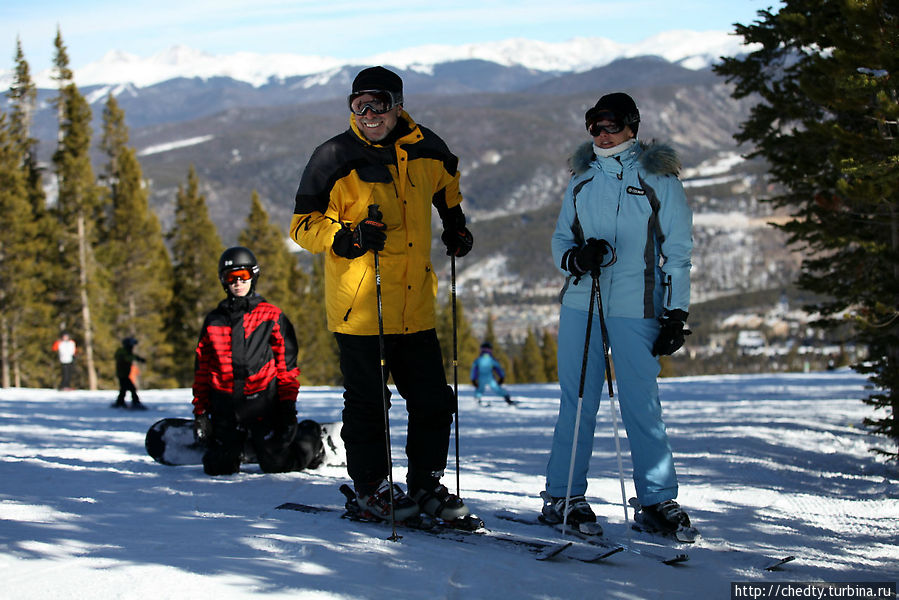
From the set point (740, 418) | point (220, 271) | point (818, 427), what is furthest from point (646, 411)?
point (740, 418)

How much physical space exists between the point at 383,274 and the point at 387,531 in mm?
1331

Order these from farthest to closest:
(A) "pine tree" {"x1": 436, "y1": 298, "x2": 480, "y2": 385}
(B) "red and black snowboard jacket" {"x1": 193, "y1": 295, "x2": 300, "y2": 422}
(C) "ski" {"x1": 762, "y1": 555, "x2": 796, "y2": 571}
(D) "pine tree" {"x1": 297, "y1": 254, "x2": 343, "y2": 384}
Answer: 1. (A) "pine tree" {"x1": 436, "y1": 298, "x2": 480, "y2": 385}
2. (D) "pine tree" {"x1": 297, "y1": 254, "x2": 343, "y2": 384}
3. (B) "red and black snowboard jacket" {"x1": 193, "y1": 295, "x2": 300, "y2": 422}
4. (C) "ski" {"x1": 762, "y1": 555, "x2": 796, "y2": 571}

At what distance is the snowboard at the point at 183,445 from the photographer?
6.88 meters

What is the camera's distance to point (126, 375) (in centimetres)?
1589

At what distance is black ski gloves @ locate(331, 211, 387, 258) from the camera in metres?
4.24

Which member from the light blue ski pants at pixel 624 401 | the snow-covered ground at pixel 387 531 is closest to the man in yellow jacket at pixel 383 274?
the snow-covered ground at pixel 387 531

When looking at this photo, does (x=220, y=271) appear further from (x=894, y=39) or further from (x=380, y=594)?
(x=894, y=39)

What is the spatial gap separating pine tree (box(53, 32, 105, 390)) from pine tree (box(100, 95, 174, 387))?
2.47m

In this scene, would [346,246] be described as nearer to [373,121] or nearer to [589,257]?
[373,121]

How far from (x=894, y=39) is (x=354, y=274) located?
4.91 meters

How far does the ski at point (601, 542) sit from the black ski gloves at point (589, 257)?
1.35 meters

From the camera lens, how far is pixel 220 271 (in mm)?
6504

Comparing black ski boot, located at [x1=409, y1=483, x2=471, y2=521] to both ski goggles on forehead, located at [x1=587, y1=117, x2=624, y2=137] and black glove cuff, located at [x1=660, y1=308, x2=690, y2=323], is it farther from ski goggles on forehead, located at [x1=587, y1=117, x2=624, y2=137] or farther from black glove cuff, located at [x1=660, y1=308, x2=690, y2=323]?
ski goggles on forehead, located at [x1=587, y1=117, x2=624, y2=137]

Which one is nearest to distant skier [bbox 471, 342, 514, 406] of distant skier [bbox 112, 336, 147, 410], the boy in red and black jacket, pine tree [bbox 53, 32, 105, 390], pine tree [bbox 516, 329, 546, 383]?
distant skier [bbox 112, 336, 147, 410]
